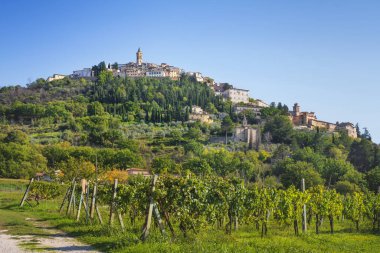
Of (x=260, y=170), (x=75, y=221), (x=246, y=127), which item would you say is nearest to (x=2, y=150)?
(x=260, y=170)

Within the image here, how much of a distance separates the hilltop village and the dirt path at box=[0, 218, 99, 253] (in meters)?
105

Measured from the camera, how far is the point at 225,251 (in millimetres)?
10383

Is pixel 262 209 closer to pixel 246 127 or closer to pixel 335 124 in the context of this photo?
pixel 246 127

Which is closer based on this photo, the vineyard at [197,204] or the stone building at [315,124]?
the vineyard at [197,204]

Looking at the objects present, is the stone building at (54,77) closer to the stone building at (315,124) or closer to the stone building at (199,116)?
the stone building at (199,116)

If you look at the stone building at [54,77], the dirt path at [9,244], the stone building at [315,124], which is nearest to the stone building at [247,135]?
the stone building at [315,124]

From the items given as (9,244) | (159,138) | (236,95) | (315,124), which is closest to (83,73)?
(236,95)

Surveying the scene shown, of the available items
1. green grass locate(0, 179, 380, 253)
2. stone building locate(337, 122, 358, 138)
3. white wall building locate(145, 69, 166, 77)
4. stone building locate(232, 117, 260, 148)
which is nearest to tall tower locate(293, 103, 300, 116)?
stone building locate(337, 122, 358, 138)

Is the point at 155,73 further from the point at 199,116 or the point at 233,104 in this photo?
the point at 199,116

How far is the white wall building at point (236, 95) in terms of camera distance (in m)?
174

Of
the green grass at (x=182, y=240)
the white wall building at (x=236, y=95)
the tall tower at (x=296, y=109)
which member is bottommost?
the green grass at (x=182, y=240)

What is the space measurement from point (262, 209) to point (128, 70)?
17354cm

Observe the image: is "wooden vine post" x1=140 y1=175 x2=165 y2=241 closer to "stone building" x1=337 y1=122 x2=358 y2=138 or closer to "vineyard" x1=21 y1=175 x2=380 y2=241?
"vineyard" x1=21 y1=175 x2=380 y2=241

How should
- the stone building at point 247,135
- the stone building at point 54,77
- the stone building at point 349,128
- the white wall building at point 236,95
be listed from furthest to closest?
1. the stone building at point 54,77
2. the white wall building at point 236,95
3. the stone building at point 349,128
4. the stone building at point 247,135
